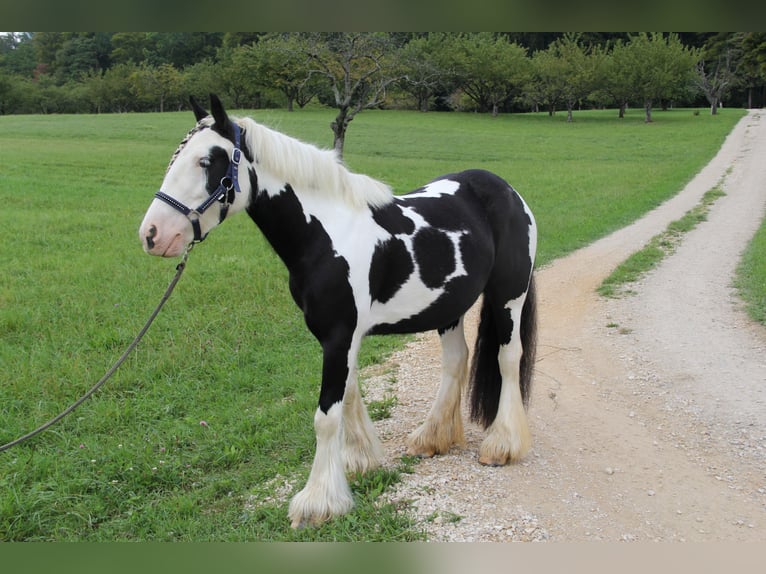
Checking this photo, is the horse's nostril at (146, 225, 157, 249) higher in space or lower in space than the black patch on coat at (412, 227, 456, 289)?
higher

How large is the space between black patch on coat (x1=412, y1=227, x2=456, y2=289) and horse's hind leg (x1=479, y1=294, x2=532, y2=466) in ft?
2.26

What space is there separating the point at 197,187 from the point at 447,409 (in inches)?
91.6

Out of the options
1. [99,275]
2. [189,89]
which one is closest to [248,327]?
[99,275]

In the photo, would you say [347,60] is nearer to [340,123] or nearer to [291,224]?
[340,123]

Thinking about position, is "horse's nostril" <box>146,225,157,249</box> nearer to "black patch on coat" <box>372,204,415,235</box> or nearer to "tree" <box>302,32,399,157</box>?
"black patch on coat" <box>372,204,415,235</box>

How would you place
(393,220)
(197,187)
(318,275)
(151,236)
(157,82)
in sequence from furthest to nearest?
1. (157,82)
2. (393,220)
3. (318,275)
4. (197,187)
5. (151,236)

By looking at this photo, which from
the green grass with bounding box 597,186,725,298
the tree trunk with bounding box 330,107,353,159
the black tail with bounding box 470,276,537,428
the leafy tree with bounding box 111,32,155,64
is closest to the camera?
the black tail with bounding box 470,276,537,428

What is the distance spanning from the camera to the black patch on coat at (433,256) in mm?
3619

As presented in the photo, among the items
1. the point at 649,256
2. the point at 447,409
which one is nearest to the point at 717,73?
the point at 649,256

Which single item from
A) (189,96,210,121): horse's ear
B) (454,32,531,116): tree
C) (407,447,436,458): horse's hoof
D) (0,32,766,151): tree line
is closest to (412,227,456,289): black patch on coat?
(407,447,436,458): horse's hoof

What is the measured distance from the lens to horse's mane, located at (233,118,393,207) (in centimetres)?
315

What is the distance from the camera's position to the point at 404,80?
3012 centimetres

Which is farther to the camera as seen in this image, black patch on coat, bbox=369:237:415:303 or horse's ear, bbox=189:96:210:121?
black patch on coat, bbox=369:237:415:303

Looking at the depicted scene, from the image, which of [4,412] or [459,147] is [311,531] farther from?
[459,147]
